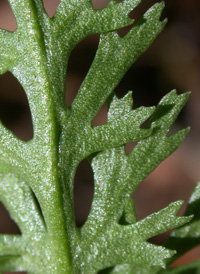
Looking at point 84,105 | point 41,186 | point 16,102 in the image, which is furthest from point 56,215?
point 16,102

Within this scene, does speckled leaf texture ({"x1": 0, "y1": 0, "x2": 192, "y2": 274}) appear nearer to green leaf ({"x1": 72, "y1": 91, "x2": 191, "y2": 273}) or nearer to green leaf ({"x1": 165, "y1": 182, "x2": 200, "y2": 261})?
green leaf ({"x1": 72, "y1": 91, "x2": 191, "y2": 273})

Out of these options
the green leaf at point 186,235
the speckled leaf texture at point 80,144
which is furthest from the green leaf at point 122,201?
the green leaf at point 186,235

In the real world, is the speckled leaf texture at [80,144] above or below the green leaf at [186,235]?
above

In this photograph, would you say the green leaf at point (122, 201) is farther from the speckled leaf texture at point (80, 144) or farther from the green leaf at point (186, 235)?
the green leaf at point (186, 235)

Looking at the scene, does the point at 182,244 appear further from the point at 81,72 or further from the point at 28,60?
the point at 81,72

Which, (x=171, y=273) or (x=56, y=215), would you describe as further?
(x=171, y=273)

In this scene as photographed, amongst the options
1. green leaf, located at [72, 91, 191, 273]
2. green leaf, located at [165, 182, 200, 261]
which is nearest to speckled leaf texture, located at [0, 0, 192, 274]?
green leaf, located at [72, 91, 191, 273]

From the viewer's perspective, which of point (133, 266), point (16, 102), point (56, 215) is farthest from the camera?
point (16, 102)

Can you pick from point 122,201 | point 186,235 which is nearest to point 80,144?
point 122,201
